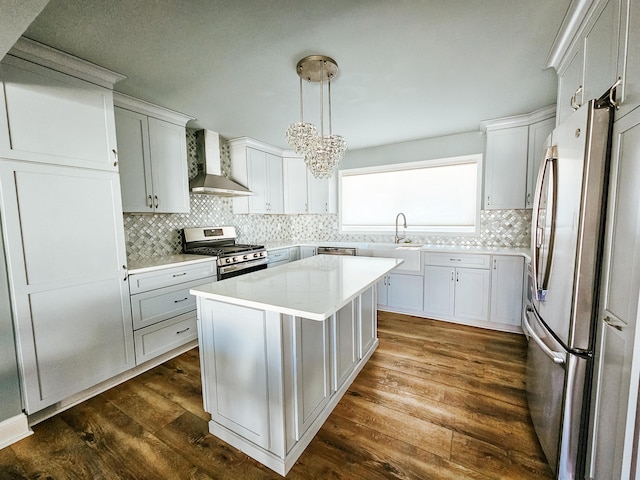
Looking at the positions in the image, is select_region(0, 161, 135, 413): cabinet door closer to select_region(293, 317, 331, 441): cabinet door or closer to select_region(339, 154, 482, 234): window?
select_region(293, 317, 331, 441): cabinet door

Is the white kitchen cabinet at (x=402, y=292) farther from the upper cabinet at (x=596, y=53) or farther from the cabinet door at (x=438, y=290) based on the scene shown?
the upper cabinet at (x=596, y=53)

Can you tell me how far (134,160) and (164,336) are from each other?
5.41ft

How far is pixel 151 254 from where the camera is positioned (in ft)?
9.37

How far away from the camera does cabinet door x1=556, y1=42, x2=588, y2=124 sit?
1.45 m

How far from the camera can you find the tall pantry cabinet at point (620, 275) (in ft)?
2.92

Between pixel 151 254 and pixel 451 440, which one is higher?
pixel 151 254

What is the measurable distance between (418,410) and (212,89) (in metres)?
2.92

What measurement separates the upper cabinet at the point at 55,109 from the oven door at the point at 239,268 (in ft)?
4.34

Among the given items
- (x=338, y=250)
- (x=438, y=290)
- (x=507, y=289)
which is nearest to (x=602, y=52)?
(x=507, y=289)

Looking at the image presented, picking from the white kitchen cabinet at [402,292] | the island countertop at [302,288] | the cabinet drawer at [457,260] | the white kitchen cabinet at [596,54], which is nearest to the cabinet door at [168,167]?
the island countertop at [302,288]

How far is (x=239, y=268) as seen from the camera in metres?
3.02

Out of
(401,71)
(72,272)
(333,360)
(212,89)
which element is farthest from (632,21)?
(72,272)

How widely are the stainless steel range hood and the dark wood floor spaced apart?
1.95 m

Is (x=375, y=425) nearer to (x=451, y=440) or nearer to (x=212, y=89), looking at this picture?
(x=451, y=440)
